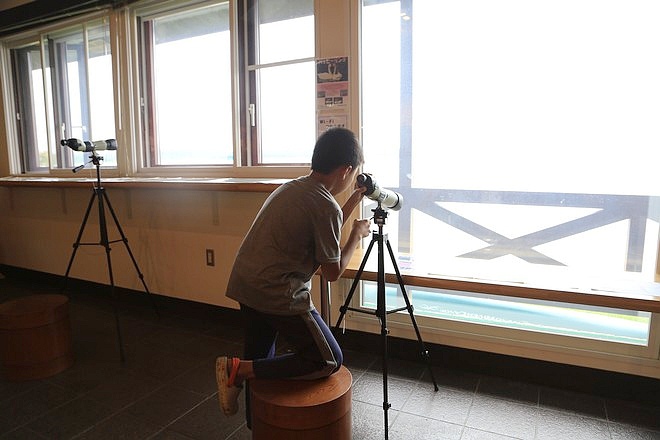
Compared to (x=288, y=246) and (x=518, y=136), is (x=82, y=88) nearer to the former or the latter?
(x=288, y=246)

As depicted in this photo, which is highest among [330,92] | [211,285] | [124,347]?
Answer: [330,92]

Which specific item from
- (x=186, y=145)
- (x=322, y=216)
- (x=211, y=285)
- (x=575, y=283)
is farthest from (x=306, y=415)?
(x=186, y=145)

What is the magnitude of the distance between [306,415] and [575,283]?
127cm

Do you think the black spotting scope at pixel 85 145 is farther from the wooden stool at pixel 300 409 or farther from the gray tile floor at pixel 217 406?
the wooden stool at pixel 300 409

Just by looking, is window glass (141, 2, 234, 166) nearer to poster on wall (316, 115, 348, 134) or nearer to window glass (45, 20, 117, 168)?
window glass (45, 20, 117, 168)

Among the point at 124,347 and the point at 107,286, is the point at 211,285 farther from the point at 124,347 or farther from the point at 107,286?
the point at 107,286

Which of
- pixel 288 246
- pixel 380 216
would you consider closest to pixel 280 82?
pixel 380 216

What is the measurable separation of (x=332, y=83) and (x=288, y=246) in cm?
135

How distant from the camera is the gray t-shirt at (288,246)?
1452mm

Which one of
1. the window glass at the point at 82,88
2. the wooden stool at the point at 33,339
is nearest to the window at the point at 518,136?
the wooden stool at the point at 33,339

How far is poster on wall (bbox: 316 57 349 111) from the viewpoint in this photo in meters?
2.45

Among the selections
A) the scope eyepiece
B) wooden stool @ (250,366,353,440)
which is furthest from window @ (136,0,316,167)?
wooden stool @ (250,366,353,440)

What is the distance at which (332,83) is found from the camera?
2.49 m

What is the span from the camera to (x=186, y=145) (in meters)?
3.25
